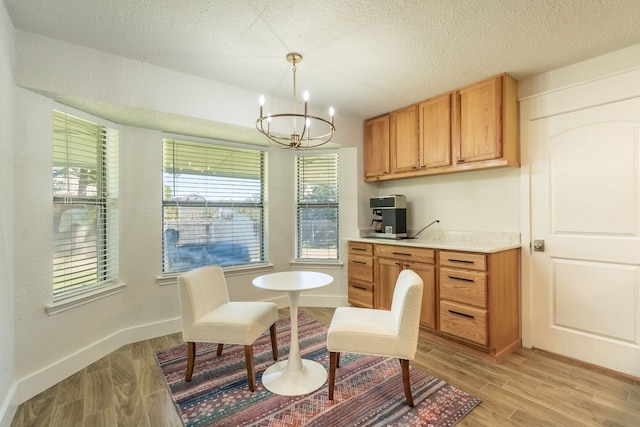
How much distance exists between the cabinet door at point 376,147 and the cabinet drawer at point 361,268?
1.08 metres

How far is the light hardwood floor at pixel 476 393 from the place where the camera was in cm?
173

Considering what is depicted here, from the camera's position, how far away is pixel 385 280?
3172 mm

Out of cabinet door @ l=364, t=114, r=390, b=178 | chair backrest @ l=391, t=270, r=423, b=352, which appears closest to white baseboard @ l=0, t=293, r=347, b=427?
chair backrest @ l=391, t=270, r=423, b=352

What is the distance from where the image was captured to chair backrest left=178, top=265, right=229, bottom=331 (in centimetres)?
203

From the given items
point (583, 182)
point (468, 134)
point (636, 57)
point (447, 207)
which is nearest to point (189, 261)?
point (447, 207)

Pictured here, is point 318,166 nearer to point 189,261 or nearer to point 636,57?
point 189,261

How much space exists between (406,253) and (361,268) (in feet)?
2.17

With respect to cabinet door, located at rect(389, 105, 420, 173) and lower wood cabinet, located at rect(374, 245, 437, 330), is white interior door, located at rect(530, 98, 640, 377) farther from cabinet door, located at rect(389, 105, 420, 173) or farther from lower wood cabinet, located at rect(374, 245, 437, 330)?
cabinet door, located at rect(389, 105, 420, 173)

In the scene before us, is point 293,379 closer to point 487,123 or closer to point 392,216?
point 392,216

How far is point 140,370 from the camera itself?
229 cm

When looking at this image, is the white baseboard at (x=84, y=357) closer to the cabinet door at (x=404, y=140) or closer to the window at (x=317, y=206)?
the window at (x=317, y=206)

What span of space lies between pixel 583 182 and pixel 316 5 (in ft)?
8.06

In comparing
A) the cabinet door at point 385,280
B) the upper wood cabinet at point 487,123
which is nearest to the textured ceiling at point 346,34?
the upper wood cabinet at point 487,123

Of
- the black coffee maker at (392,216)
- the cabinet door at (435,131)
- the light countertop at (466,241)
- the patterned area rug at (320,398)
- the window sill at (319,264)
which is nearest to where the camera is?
the patterned area rug at (320,398)
